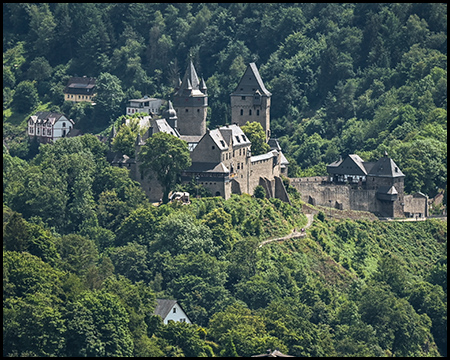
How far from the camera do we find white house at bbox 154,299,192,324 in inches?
3903

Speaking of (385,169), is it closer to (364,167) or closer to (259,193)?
(364,167)

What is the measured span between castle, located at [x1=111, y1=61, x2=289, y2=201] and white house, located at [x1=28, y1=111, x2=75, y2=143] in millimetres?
26386

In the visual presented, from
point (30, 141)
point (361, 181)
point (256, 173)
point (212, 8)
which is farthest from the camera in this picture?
point (212, 8)

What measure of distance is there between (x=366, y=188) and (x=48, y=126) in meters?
35.3

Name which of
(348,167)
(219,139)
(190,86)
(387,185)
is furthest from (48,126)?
(219,139)

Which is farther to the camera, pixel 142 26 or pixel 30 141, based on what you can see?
pixel 142 26

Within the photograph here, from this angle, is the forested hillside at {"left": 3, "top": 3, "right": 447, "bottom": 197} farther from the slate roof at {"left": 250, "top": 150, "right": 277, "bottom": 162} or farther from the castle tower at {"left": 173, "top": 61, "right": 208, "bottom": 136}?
the castle tower at {"left": 173, "top": 61, "right": 208, "bottom": 136}

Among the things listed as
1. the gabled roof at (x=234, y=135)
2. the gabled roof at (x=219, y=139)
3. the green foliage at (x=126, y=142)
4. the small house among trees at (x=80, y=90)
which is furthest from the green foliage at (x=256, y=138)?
the small house among trees at (x=80, y=90)

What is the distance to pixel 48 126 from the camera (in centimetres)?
14938

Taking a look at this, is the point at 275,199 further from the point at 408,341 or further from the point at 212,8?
the point at 212,8

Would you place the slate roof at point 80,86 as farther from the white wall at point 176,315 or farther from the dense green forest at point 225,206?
the white wall at point 176,315

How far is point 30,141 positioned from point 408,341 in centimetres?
5418

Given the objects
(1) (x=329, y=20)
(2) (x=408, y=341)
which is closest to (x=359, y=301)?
(2) (x=408, y=341)

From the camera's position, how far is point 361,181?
12875cm
